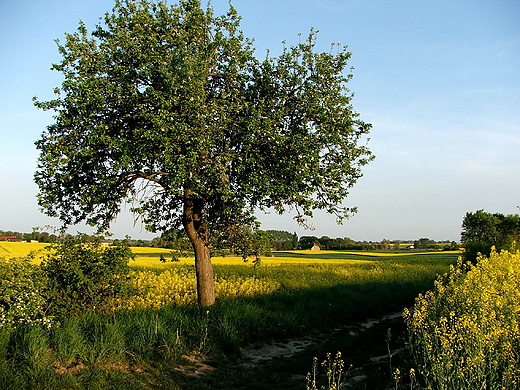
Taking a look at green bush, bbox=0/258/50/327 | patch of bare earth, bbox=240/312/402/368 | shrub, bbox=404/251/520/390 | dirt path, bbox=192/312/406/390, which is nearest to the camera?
shrub, bbox=404/251/520/390

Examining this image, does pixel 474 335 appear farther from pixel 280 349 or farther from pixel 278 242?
pixel 278 242

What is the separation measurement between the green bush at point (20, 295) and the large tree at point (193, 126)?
1946 mm

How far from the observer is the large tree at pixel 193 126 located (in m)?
9.91

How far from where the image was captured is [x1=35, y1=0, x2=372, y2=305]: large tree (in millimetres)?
9914

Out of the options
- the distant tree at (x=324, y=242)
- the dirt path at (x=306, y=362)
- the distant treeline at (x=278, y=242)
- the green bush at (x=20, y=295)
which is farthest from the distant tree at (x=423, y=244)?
the green bush at (x=20, y=295)

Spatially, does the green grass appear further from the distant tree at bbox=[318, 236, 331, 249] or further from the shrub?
the distant tree at bbox=[318, 236, 331, 249]

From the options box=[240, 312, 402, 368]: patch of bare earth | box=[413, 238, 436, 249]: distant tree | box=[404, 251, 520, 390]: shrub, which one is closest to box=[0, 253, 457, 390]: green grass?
box=[240, 312, 402, 368]: patch of bare earth

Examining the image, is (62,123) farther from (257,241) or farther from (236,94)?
(257,241)

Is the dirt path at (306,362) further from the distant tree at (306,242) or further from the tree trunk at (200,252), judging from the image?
the distant tree at (306,242)

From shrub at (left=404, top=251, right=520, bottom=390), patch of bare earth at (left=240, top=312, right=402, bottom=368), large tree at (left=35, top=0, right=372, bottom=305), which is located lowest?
patch of bare earth at (left=240, top=312, right=402, bottom=368)

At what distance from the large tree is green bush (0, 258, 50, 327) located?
195 centimetres

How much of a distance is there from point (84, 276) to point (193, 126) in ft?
15.2

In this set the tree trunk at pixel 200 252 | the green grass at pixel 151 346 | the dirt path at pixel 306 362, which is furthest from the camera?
the tree trunk at pixel 200 252

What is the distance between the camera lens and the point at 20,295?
8539mm
